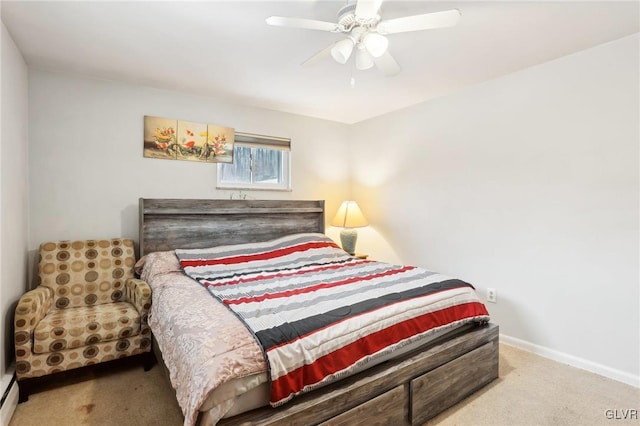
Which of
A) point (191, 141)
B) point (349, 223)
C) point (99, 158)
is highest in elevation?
point (191, 141)

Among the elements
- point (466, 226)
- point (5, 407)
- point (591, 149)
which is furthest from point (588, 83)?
point (5, 407)

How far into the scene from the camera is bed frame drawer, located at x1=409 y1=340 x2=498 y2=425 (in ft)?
5.79

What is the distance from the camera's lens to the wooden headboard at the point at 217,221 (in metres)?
2.98

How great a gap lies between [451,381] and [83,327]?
2388 millimetres

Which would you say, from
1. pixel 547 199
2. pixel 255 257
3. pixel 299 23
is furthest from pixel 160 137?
pixel 547 199

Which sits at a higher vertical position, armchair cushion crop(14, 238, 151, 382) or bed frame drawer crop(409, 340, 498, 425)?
armchair cushion crop(14, 238, 151, 382)

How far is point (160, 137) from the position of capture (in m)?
3.17

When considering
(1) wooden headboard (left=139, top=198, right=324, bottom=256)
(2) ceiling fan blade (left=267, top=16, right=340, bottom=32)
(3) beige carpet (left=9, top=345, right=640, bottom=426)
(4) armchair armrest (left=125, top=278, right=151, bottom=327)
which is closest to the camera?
(2) ceiling fan blade (left=267, top=16, right=340, bottom=32)

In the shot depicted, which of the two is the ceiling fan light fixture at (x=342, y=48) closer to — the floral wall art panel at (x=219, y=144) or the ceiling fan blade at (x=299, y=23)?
the ceiling fan blade at (x=299, y=23)

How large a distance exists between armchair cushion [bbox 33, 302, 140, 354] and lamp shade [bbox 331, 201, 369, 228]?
2.40 meters

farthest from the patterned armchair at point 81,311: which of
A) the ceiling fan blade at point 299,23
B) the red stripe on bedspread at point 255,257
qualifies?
the ceiling fan blade at point 299,23

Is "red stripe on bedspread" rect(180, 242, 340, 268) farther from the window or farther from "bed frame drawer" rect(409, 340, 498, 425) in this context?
"bed frame drawer" rect(409, 340, 498, 425)

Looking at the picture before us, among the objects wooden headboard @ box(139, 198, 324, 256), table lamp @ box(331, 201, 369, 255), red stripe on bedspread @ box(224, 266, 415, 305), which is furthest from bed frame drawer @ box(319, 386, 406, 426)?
table lamp @ box(331, 201, 369, 255)

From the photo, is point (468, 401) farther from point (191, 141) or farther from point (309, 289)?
point (191, 141)
